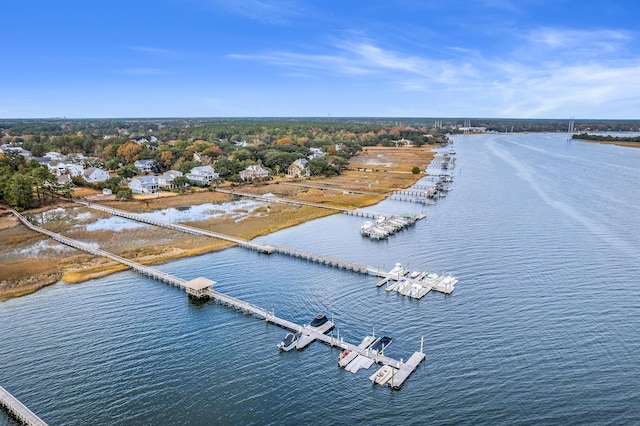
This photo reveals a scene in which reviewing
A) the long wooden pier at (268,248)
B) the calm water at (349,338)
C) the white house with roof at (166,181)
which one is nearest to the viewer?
the calm water at (349,338)

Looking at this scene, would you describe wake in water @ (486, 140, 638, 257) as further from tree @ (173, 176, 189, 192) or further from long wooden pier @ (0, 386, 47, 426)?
tree @ (173, 176, 189, 192)

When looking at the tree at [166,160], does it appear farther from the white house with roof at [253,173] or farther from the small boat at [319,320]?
the small boat at [319,320]

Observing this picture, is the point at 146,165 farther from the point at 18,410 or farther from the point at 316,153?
the point at 18,410

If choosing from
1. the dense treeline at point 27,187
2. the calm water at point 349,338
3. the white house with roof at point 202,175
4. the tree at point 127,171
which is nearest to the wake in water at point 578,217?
the calm water at point 349,338

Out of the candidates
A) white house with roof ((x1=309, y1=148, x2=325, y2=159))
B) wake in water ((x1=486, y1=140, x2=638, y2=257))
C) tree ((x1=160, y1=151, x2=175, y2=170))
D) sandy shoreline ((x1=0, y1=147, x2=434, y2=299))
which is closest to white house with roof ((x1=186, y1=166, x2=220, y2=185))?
sandy shoreline ((x1=0, y1=147, x2=434, y2=299))

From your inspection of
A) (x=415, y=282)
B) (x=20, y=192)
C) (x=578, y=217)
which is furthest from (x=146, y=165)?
(x=578, y=217)

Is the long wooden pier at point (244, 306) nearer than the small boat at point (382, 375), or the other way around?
the small boat at point (382, 375)
